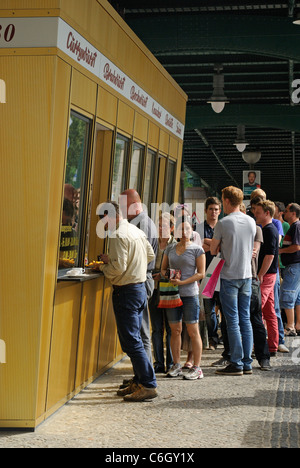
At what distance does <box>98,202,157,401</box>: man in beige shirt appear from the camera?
6711mm

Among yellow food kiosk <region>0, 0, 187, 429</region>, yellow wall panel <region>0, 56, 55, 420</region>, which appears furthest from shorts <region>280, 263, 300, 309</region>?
yellow wall panel <region>0, 56, 55, 420</region>

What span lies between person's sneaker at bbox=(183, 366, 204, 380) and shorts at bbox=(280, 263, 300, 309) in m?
3.45

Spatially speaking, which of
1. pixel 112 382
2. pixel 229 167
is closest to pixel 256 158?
pixel 229 167

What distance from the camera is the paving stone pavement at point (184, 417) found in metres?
5.60

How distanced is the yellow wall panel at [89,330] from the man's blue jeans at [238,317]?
131cm

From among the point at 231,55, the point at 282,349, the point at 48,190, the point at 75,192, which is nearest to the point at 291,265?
the point at 282,349

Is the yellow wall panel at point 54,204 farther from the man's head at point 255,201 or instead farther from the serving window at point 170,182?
the serving window at point 170,182

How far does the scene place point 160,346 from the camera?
841 cm

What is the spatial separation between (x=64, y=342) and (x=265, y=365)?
291cm

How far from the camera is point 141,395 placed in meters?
6.98

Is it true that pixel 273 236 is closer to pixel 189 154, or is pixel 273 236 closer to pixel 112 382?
pixel 112 382

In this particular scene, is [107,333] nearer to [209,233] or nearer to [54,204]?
[209,233]

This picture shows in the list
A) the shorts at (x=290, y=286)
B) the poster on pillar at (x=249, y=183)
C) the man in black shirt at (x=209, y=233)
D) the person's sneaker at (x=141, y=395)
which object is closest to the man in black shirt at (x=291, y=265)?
the shorts at (x=290, y=286)
